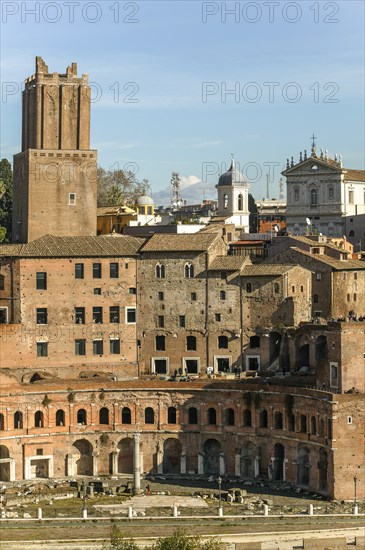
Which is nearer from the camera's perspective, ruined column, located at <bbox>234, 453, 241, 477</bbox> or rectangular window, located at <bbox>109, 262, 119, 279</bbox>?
ruined column, located at <bbox>234, 453, 241, 477</bbox>

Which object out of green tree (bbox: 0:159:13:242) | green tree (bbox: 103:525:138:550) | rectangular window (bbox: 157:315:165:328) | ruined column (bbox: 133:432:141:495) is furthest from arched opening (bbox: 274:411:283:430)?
green tree (bbox: 0:159:13:242)

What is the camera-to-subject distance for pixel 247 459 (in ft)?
290

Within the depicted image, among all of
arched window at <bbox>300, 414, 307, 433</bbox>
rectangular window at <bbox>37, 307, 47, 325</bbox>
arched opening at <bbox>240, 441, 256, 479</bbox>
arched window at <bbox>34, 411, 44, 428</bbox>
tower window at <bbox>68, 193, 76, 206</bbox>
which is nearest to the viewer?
arched window at <bbox>300, 414, 307, 433</bbox>

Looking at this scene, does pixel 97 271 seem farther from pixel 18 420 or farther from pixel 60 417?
pixel 18 420

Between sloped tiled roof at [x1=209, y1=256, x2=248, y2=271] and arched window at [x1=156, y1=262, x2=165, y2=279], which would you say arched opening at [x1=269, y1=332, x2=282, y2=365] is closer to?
sloped tiled roof at [x1=209, y1=256, x2=248, y2=271]

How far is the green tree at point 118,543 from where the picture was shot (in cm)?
6938

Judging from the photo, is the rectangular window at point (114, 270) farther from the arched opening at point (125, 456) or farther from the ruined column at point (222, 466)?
the ruined column at point (222, 466)

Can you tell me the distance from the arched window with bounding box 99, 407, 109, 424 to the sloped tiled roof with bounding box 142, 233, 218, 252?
9.97 metres

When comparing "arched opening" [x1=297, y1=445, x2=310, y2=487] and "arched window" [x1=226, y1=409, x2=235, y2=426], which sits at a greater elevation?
"arched window" [x1=226, y1=409, x2=235, y2=426]

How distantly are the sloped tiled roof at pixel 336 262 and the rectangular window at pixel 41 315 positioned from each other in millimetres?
15566

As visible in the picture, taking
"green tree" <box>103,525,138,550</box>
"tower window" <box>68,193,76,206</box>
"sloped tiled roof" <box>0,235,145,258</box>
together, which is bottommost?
"green tree" <box>103,525,138,550</box>

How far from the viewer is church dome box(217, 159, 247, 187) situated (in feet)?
402

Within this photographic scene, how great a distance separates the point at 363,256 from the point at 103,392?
21.4m

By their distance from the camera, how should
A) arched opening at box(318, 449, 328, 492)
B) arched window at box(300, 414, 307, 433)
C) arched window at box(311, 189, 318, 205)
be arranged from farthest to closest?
arched window at box(311, 189, 318, 205)
arched window at box(300, 414, 307, 433)
arched opening at box(318, 449, 328, 492)
